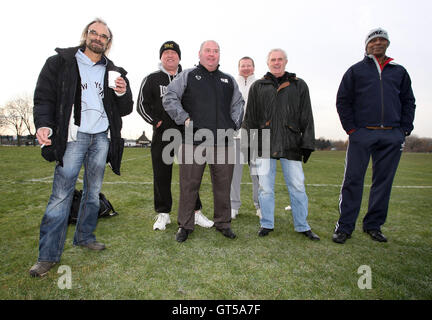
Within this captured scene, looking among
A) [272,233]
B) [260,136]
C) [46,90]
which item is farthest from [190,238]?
[46,90]

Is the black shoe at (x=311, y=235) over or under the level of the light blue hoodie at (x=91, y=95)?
under

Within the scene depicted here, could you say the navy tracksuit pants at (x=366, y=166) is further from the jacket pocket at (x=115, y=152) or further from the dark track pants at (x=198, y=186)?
the jacket pocket at (x=115, y=152)

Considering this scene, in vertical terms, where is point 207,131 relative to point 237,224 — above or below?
above

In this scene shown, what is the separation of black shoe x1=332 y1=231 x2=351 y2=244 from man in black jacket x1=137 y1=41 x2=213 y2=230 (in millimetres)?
1604

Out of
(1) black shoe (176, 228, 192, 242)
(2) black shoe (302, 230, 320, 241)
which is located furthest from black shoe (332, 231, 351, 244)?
(1) black shoe (176, 228, 192, 242)

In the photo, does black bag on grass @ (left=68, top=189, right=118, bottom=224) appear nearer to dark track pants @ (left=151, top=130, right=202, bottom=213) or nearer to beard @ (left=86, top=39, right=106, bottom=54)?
dark track pants @ (left=151, top=130, right=202, bottom=213)

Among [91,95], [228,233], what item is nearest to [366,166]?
[228,233]

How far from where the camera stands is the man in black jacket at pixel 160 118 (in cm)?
341

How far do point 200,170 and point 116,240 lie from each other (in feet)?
4.20

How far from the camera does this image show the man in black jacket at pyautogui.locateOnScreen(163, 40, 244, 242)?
303cm

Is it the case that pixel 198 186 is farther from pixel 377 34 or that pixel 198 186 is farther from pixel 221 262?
pixel 377 34

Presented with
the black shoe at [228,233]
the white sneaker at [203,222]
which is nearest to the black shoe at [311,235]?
the black shoe at [228,233]
